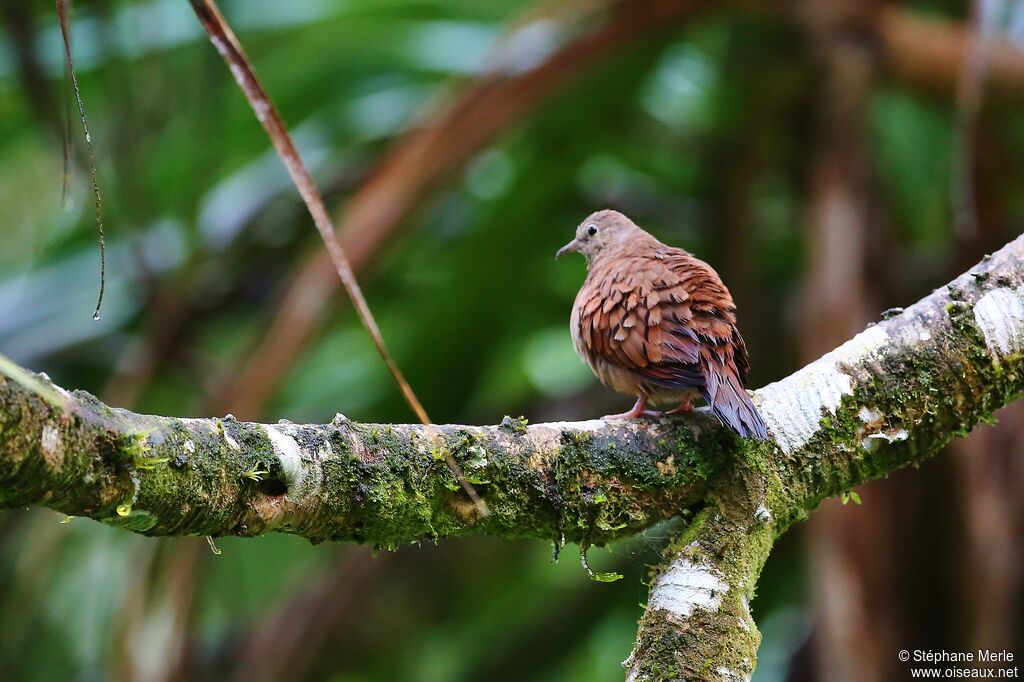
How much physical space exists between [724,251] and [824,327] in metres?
1.03

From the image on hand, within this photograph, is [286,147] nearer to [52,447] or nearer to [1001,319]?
[52,447]

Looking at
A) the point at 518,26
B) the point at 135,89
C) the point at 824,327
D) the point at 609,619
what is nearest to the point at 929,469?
the point at 824,327

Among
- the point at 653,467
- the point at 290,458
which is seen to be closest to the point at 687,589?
the point at 653,467

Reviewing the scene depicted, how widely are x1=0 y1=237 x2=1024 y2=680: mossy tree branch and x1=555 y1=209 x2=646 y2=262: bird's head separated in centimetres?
143

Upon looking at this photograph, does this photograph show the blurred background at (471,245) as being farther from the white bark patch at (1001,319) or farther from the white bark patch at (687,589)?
the white bark patch at (687,589)

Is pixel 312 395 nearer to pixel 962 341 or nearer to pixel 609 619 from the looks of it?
pixel 609 619

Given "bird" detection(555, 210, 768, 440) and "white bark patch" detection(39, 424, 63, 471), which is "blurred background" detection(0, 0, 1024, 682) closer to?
"bird" detection(555, 210, 768, 440)

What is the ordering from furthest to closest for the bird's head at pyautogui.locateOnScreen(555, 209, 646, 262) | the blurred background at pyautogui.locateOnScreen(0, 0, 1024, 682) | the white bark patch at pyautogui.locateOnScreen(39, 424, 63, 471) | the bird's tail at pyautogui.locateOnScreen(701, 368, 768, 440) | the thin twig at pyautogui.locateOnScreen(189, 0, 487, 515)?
the blurred background at pyautogui.locateOnScreen(0, 0, 1024, 682) → the bird's head at pyautogui.locateOnScreen(555, 209, 646, 262) → the bird's tail at pyautogui.locateOnScreen(701, 368, 768, 440) → the thin twig at pyautogui.locateOnScreen(189, 0, 487, 515) → the white bark patch at pyautogui.locateOnScreen(39, 424, 63, 471)

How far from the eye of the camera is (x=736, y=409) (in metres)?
1.95

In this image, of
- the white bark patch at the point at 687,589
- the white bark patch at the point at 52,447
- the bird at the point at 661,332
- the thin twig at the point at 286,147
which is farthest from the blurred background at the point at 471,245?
the white bark patch at the point at 52,447

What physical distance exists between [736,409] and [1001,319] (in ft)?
1.74

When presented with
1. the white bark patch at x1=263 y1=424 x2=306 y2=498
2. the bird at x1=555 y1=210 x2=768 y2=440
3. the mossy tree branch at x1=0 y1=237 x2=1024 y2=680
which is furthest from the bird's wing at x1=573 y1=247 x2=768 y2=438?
the white bark patch at x1=263 y1=424 x2=306 y2=498

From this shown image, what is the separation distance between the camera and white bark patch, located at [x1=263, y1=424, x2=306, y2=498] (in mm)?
1604

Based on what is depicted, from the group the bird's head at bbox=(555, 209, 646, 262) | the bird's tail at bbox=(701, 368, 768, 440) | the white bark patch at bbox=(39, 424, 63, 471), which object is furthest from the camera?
the bird's head at bbox=(555, 209, 646, 262)
